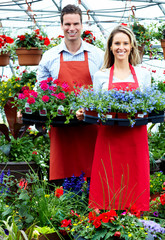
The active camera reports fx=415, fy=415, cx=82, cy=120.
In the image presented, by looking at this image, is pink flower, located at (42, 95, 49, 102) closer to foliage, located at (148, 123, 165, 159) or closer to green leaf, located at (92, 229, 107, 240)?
green leaf, located at (92, 229, 107, 240)

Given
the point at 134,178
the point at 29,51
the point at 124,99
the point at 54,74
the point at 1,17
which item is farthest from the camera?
the point at 1,17

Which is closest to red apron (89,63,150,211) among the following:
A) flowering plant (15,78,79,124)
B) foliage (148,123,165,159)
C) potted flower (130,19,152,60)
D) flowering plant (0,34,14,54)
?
flowering plant (15,78,79,124)

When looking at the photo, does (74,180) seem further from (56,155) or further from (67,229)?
(67,229)

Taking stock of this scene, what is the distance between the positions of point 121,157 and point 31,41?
2.25 meters

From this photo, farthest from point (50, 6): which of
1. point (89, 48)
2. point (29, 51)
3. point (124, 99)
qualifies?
point (124, 99)

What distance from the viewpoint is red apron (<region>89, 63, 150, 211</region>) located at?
2387mm

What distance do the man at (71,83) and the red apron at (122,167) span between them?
0.45 meters

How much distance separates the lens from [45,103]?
2.72 meters

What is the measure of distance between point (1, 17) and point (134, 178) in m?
11.1

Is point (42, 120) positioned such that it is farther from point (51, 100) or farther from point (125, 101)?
point (125, 101)

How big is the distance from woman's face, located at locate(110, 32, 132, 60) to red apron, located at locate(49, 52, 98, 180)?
396 millimetres

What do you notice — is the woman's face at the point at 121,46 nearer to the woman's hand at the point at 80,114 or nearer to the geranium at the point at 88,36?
the woman's hand at the point at 80,114

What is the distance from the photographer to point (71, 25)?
2.73m

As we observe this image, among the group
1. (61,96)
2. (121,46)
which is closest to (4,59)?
(61,96)
